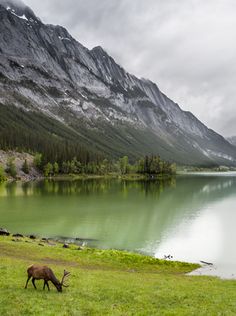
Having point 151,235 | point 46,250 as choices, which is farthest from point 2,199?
point 46,250

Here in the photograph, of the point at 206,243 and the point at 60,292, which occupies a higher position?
the point at 60,292

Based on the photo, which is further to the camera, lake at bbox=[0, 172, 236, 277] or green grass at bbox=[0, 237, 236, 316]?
lake at bbox=[0, 172, 236, 277]

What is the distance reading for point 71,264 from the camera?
143 feet

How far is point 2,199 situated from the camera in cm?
12412

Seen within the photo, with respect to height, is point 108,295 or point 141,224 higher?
point 108,295

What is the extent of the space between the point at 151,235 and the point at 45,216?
106 ft

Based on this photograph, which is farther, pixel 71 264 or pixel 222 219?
pixel 222 219

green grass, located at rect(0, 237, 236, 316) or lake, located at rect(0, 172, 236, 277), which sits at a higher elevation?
green grass, located at rect(0, 237, 236, 316)

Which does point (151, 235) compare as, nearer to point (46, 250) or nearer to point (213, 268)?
point (213, 268)

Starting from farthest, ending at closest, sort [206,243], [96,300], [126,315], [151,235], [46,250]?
[151,235], [206,243], [46,250], [96,300], [126,315]

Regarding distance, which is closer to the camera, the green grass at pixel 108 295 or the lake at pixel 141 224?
the green grass at pixel 108 295

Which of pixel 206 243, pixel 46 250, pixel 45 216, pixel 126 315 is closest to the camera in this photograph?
pixel 126 315

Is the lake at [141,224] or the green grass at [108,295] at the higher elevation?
the green grass at [108,295]

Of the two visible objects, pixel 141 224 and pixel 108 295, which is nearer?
pixel 108 295
